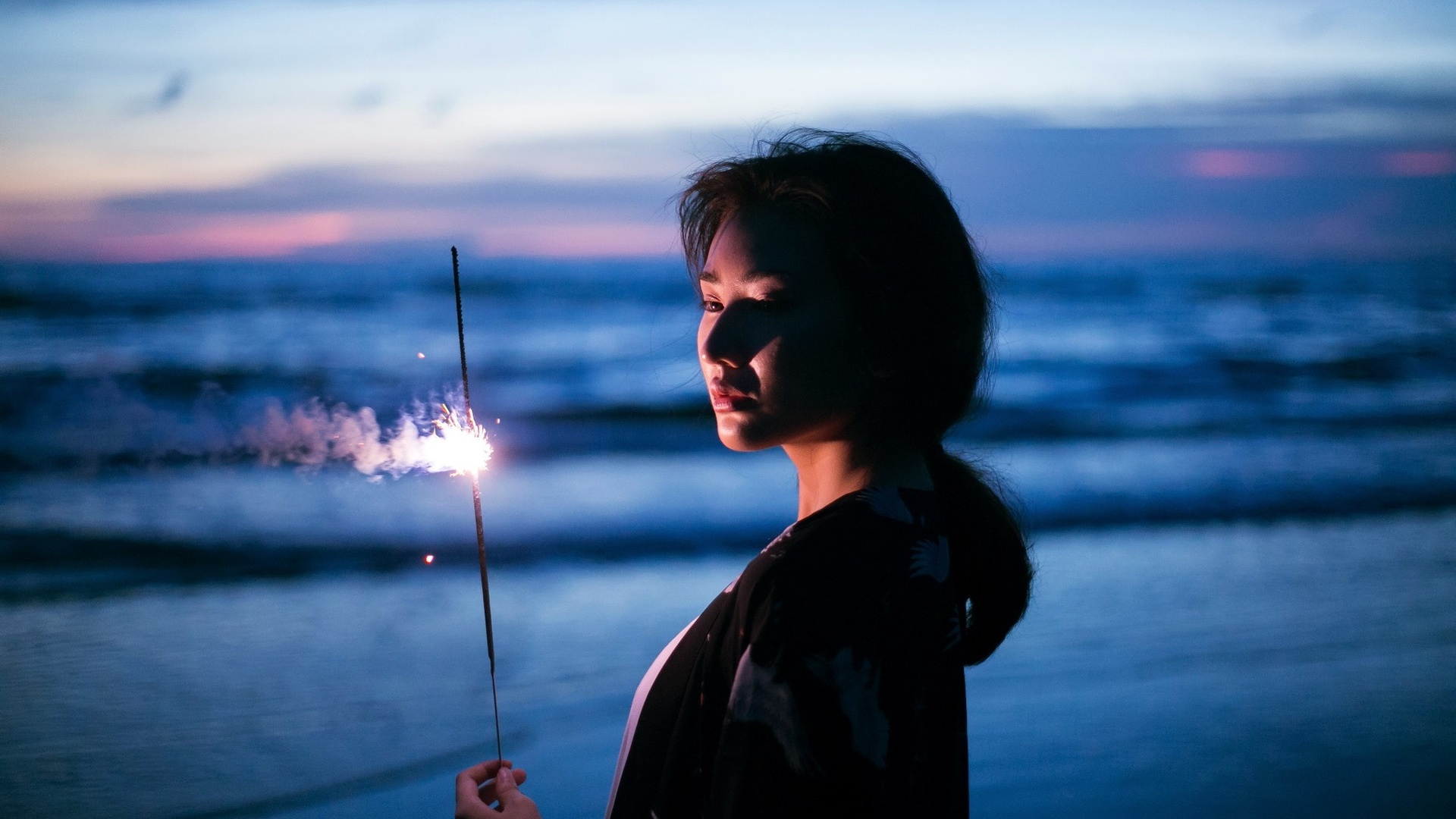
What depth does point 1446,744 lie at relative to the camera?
4273 mm

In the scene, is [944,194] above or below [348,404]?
above

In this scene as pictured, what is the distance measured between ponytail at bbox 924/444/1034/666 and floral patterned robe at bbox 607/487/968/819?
18cm

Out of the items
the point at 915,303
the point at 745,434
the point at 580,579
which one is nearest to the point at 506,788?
the point at 745,434

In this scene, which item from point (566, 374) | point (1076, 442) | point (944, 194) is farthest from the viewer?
point (566, 374)

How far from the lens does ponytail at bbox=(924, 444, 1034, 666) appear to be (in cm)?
165

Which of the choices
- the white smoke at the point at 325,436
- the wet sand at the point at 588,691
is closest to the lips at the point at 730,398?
the wet sand at the point at 588,691

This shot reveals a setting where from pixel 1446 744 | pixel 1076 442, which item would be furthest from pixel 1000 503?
pixel 1076 442

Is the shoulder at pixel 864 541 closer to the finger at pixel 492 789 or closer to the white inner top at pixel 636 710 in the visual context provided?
the white inner top at pixel 636 710

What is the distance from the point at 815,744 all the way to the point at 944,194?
0.81 meters

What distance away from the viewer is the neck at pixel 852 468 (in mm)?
1580

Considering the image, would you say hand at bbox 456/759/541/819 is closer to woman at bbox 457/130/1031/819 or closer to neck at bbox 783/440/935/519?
woman at bbox 457/130/1031/819

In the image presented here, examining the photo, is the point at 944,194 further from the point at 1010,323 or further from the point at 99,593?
the point at 1010,323

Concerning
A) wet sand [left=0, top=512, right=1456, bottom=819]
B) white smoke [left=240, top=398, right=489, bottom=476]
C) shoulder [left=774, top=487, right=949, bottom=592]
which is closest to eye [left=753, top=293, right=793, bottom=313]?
shoulder [left=774, top=487, right=949, bottom=592]

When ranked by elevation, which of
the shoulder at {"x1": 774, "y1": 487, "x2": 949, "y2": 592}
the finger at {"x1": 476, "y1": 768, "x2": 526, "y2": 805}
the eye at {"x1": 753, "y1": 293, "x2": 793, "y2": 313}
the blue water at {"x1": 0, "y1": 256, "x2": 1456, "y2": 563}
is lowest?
the blue water at {"x1": 0, "y1": 256, "x2": 1456, "y2": 563}
